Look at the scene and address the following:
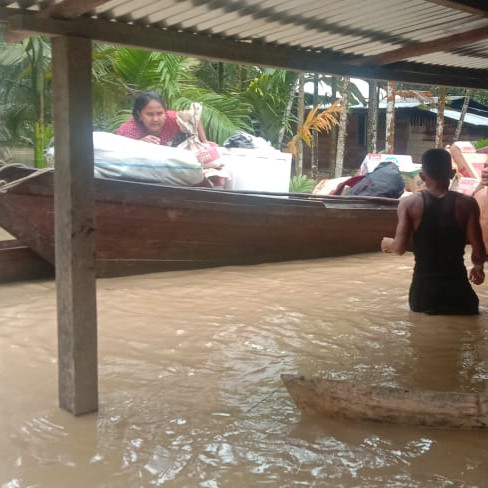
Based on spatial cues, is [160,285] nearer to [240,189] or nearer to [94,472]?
[240,189]

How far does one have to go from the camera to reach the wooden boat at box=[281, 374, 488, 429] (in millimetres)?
2619

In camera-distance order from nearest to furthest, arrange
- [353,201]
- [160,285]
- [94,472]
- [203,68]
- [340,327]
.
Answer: [94,472] → [340,327] → [160,285] → [353,201] → [203,68]

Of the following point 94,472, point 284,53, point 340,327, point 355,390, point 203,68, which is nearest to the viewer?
point 94,472

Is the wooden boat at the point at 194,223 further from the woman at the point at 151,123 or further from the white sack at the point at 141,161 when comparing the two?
the woman at the point at 151,123

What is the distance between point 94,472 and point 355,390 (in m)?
1.10

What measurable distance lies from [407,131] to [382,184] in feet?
46.4

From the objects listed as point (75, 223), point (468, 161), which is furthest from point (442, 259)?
point (468, 161)

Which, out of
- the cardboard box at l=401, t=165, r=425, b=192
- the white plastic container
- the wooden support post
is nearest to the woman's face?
the white plastic container

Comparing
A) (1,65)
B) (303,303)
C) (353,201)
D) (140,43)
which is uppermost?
(1,65)

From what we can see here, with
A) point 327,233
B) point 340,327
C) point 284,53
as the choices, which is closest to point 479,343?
point 340,327

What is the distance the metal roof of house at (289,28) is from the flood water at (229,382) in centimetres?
164

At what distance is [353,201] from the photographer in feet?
23.7

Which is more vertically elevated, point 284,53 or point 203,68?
point 203,68

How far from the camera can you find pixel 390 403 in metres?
2.67
